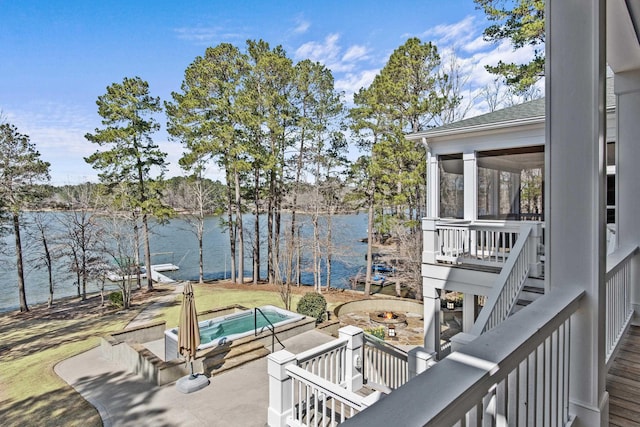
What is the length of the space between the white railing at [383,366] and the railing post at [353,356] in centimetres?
45

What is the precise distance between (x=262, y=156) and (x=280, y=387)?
1449 centimetres

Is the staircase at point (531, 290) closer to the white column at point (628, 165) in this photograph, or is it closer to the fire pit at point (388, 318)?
the white column at point (628, 165)

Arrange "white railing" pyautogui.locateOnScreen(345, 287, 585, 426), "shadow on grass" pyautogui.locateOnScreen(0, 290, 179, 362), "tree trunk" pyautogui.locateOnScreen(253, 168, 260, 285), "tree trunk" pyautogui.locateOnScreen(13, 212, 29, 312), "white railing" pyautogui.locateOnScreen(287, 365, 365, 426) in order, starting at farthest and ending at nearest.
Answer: "tree trunk" pyautogui.locateOnScreen(253, 168, 260, 285) < "tree trunk" pyautogui.locateOnScreen(13, 212, 29, 312) < "shadow on grass" pyautogui.locateOnScreen(0, 290, 179, 362) < "white railing" pyautogui.locateOnScreen(287, 365, 365, 426) < "white railing" pyautogui.locateOnScreen(345, 287, 585, 426)

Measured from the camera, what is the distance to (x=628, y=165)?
3938 millimetres

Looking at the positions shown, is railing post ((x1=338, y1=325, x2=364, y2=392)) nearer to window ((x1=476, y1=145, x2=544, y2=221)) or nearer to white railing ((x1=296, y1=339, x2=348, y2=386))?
white railing ((x1=296, y1=339, x2=348, y2=386))

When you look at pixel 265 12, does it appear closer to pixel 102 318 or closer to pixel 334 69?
pixel 334 69

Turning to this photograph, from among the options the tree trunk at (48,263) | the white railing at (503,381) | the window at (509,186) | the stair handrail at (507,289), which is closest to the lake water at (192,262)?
the tree trunk at (48,263)

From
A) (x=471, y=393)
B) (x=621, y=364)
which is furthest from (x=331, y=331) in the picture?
(x=471, y=393)

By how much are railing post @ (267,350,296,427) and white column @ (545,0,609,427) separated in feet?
12.1

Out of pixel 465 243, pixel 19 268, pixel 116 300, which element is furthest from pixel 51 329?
pixel 465 243

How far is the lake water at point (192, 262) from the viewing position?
17000mm

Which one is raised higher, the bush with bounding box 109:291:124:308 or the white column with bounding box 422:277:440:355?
the white column with bounding box 422:277:440:355

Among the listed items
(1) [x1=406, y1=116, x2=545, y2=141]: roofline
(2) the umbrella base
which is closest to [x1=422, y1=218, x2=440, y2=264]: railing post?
(1) [x1=406, y1=116, x2=545, y2=141]: roofline

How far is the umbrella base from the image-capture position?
6.77 metres
